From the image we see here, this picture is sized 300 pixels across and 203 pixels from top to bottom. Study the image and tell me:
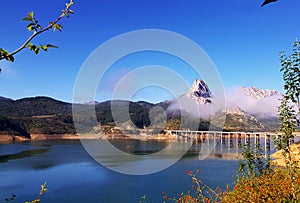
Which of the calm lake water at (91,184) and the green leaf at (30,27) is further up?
the green leaf at (30,27)

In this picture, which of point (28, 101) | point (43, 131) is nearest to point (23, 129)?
point (43, 131)

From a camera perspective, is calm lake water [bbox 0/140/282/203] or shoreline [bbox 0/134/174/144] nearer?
calm lake water [bbox 0/140/282/203]

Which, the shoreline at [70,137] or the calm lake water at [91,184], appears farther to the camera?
the shoreline at [70,137]

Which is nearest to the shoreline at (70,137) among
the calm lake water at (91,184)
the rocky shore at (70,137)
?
the rocky shore at (70,137)

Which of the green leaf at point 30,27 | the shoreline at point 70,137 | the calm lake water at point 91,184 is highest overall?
the green leaf at point 30,27

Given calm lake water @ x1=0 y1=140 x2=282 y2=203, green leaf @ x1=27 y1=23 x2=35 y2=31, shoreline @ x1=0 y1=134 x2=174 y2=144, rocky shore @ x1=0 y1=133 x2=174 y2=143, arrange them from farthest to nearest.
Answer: shoreline @ x1=0 y1=134 x2=174 y2=144 < rocky shore @ x1=0 y1=133 x2=174 y2=143 < calm lake water @ x1=0 y1=140 x2=282 y2=203 < green leaf @ x1=27 y1=23 x2=35 y2=31

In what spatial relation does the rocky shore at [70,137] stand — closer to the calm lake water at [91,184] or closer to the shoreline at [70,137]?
the shoreline at [70,137]

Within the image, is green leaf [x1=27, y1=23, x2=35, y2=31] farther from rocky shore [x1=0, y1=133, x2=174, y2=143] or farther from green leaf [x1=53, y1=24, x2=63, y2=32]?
rocky shore [x1=0, y1=133, x2=174, y2=143]

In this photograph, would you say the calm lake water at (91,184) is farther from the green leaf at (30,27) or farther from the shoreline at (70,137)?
the shoreline at (70,137)

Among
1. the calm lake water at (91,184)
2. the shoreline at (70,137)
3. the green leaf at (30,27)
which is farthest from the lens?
the shoreline at (70,137)

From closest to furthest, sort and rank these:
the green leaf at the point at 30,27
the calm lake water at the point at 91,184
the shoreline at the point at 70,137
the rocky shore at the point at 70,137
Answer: the green leaf at the point at 30,27, the calm lake water at the point at 91,184, the rocky shore at the point at 70,137, the shoreline at the point at 70,137

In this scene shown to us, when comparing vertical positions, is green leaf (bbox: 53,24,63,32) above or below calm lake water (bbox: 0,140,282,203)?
above

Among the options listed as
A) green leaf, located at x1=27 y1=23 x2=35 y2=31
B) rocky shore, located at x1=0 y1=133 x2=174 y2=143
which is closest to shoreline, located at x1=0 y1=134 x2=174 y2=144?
rocky shore, located at x1=0 y1=133 x2=174 y2=143

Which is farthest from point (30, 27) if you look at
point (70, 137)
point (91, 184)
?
point (70, 137)
